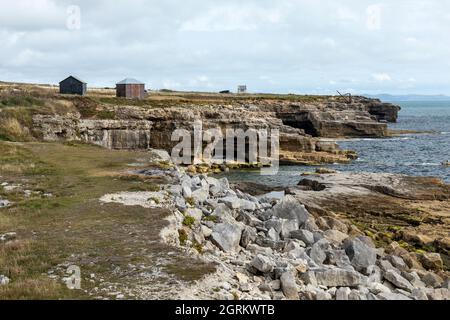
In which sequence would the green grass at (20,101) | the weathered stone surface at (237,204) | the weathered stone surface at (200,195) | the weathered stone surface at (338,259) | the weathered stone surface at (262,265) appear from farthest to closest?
the green grass at (20,101) < the weathered stone surface at (200,195) < the weathered stone surface at (237,204) < the weathered stone surface at (338,259) < the weathered stone surface at (262,265)

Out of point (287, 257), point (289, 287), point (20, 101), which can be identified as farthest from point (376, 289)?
point (20, 101)

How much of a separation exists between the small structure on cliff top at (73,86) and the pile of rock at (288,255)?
47.3 m

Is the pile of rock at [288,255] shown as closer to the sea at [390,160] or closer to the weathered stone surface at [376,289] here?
the weathered stone surface at [376,289]

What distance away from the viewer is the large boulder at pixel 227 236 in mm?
17364

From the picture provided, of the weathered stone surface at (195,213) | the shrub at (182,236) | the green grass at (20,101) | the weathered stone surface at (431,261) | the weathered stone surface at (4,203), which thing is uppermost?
the green grass at (20,101)

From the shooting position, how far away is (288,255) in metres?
17.1

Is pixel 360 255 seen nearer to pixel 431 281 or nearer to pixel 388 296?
pixel 431 281

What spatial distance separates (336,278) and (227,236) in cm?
439

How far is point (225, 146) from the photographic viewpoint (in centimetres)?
6353

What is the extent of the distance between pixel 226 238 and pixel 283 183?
2929 centimetres

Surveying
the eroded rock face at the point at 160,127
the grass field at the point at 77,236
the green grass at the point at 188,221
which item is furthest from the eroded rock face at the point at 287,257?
the eroded rock face at the point at 160,127

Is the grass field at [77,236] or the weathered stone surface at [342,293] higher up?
the grass field at [77,236]

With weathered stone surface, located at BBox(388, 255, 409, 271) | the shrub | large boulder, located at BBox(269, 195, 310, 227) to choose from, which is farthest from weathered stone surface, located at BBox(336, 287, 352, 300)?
large boulder, located at BBox(269, 195, 310, 227)
